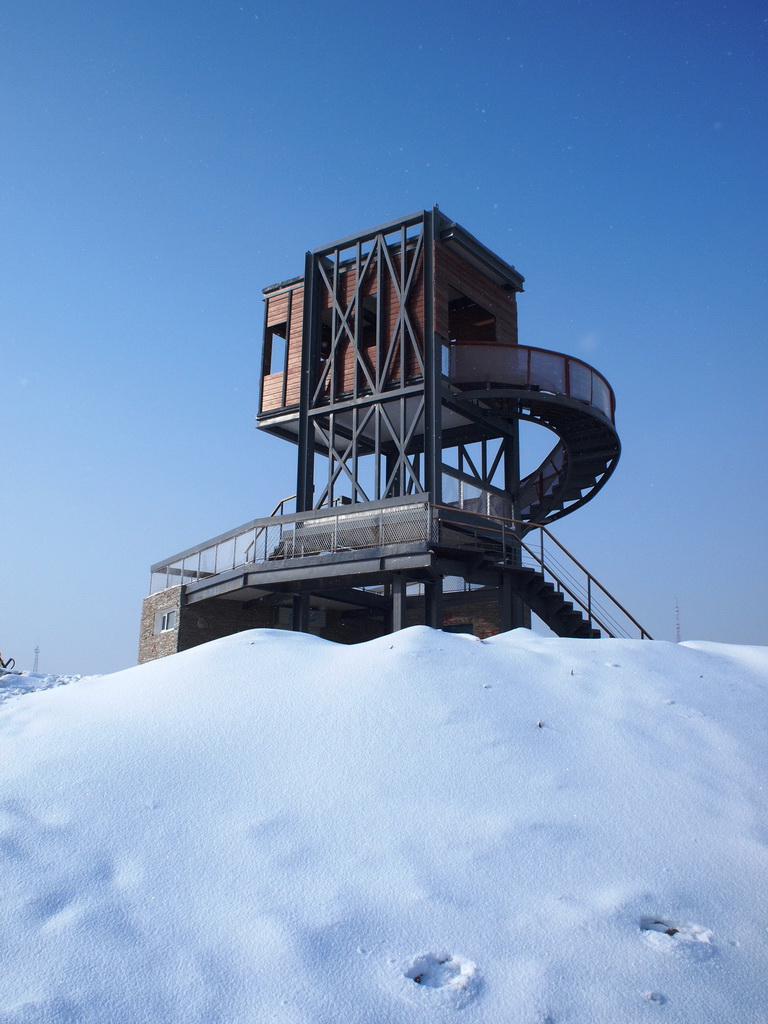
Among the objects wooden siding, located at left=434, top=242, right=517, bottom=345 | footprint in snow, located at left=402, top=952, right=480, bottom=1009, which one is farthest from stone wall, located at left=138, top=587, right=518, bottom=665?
footprint in snow, located at left=402, top=952, right=480, bottom=1009

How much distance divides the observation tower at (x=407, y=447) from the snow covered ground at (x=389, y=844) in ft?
35.8

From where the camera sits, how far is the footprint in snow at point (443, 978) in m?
3.21

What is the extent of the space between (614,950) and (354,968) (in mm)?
1134

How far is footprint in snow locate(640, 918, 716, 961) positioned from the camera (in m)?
3.51

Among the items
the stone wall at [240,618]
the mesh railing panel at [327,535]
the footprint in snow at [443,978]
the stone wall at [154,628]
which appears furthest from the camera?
the stone wall at [154,628]

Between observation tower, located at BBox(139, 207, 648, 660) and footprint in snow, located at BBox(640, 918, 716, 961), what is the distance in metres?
13.0

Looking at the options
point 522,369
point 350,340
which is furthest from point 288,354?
point 522,369

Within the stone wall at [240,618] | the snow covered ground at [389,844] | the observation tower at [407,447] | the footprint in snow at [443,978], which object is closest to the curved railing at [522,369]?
the observation tower at [407,447]

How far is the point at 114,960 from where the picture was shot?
334 cm

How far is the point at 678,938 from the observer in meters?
3.60

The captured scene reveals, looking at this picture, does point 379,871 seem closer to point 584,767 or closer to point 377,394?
point 584,767

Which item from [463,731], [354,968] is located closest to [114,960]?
[354,968]

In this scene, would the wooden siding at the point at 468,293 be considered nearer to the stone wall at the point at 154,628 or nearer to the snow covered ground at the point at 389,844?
the stone wall at the point at 154,628

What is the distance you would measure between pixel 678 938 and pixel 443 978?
110 cm
